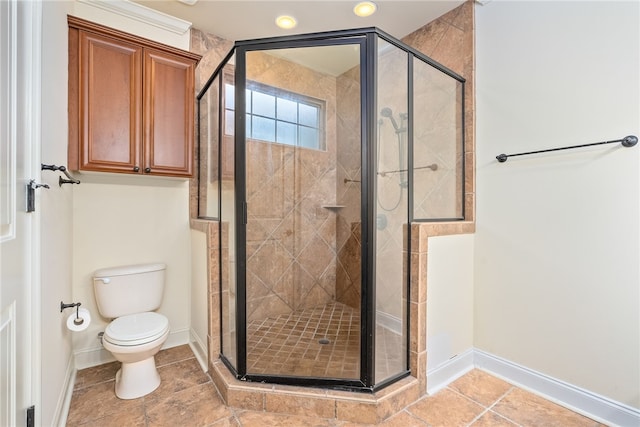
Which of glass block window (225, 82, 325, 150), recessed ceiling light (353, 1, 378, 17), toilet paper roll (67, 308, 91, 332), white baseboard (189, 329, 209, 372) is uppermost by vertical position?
recessed ceiling light (353, 1, 378, 17)

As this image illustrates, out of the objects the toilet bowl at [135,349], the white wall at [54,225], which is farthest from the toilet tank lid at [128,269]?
the toilet bowl at [135,349]

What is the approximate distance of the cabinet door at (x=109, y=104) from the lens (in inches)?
70.3

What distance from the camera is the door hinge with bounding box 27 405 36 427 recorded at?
1004 mm

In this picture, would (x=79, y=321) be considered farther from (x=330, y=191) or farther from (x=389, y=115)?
(x=389, y=115)

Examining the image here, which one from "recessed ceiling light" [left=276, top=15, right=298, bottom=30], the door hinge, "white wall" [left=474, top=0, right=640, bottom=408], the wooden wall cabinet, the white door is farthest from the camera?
"recessed ceiling light" [left=276, top=15, right=298, bottom=30]

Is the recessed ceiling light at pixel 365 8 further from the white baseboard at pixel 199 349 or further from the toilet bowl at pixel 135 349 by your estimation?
the white baseboard at pixel 199 349

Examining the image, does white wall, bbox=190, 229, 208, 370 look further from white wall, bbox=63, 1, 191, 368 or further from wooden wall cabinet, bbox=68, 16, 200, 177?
wooden wall cabinet, bbox=68, 16, 200, 177

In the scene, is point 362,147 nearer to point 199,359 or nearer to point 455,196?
point 455,196

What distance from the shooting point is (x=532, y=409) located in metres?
1.59

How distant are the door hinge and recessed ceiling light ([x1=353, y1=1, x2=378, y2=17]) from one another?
276 centimetres

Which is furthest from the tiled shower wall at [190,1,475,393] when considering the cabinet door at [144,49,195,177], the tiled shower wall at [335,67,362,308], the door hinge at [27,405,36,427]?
the door hinge at [27,405,36,427]

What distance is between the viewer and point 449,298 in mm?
1869

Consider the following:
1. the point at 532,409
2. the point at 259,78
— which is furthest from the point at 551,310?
the point at 259,78

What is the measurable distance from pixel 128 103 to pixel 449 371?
2.71 meters
